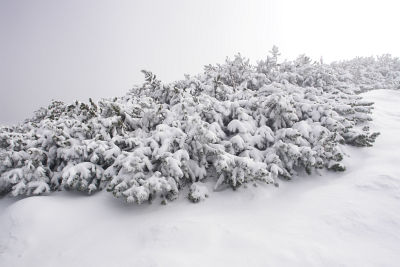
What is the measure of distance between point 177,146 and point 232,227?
1936 mm

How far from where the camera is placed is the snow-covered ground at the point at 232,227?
2.78 metres

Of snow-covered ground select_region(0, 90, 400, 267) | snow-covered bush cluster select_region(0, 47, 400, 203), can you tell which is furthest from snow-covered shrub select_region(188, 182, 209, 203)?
snow-covered ground select_region(0, 90, 400, 267)

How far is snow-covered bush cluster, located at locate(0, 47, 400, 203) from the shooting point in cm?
422

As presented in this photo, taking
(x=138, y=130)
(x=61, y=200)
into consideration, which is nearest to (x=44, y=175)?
(x=61, y=200)

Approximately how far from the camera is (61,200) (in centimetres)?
438

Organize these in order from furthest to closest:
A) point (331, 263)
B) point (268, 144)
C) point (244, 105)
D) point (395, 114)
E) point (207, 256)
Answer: point (395, 114) < point (244, 105) < point (268, 144) < point (207, 256) < point (331, 263)

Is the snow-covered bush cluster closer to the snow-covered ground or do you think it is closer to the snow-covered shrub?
the snow-covered shrub

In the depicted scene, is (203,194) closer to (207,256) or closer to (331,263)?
(207,256)

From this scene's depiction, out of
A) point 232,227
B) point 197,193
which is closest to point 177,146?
point 197,193

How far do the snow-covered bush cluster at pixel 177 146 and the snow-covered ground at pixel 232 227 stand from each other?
0.32 metres

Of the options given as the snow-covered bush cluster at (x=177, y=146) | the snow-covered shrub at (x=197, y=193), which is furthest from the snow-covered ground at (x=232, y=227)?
the snow-covered bush cluster at (x=177, y=146)

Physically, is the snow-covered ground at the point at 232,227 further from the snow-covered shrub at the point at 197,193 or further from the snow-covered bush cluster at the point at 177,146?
the snow-covered bush cluster at the point at 177,146

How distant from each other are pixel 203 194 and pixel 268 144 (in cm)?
187

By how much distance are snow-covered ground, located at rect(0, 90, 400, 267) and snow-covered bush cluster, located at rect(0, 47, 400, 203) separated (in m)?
0.32
